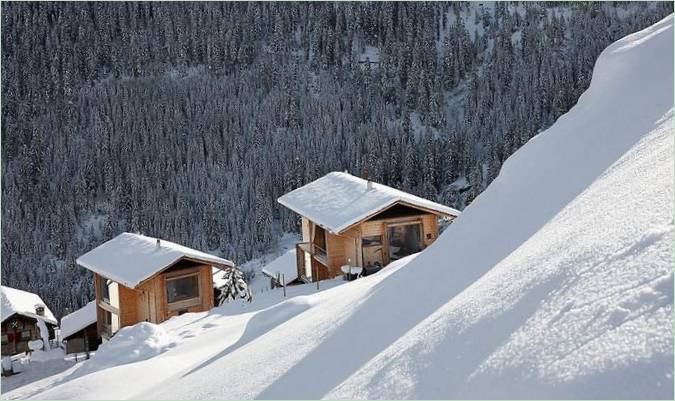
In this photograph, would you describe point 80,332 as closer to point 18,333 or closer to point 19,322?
point 19,322

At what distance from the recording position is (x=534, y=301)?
179 inches

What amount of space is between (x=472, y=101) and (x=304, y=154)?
24982 mm

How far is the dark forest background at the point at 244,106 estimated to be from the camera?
87000 millimetres

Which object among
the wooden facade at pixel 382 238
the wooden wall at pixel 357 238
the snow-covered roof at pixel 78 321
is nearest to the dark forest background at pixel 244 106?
the snow-covered roof at pixel 78 321

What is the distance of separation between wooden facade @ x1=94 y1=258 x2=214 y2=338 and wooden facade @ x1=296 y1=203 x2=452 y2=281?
4636 mm

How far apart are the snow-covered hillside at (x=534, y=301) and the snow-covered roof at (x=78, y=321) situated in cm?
2351

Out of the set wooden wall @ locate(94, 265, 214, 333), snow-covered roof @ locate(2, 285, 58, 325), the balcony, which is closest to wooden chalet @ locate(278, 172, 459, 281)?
the balcony

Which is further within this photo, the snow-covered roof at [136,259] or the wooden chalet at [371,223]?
the snow-covered roof at [136,259]

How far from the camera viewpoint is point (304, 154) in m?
97.5

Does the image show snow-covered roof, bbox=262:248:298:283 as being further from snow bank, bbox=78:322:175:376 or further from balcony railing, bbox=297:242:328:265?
snow bank, bbox=78:322:175:376

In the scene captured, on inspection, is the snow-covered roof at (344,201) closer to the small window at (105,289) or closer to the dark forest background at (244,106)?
the small window at (105,289)

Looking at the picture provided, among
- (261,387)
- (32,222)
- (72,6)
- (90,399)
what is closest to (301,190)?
(90,399)

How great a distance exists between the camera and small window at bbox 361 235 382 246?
24.0 m

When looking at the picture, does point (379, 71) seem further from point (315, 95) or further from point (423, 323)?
point (423, 323)
